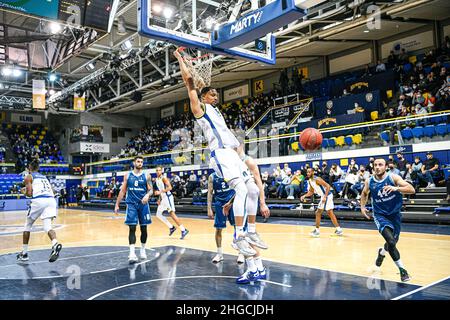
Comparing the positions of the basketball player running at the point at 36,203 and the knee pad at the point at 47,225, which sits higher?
the basketball player running at the point at 36,203

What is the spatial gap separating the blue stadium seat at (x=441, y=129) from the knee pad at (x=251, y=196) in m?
10.1

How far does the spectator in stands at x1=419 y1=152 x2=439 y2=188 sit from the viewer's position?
1190cm

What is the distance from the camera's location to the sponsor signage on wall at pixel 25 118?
118 ft

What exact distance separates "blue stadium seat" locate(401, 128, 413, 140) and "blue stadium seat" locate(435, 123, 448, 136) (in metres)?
0.86

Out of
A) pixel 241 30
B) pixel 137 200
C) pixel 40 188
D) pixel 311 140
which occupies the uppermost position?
pixel 241 30

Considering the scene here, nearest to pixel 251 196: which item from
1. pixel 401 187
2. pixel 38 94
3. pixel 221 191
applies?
pixel 401 187

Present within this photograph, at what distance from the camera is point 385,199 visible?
500cm

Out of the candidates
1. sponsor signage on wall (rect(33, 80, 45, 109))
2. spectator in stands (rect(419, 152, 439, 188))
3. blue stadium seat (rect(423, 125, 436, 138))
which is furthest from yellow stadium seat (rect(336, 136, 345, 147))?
sponsor signage on wall (rect(33, 80, 45, 109))

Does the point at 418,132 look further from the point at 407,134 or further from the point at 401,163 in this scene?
the point at 401,163

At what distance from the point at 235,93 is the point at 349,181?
15738 millimetres

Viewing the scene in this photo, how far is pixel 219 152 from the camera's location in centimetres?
450

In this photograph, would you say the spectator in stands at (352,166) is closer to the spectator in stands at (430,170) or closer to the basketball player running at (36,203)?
the spectator in stands at (430,170)

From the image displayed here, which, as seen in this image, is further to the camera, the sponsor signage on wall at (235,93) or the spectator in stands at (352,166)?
the sponsor signage on wall at (235,93)

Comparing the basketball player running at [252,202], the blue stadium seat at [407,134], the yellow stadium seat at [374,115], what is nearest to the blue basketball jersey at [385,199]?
the basketball player running at [252,202]
